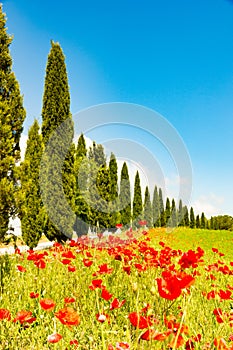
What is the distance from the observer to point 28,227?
13961mm

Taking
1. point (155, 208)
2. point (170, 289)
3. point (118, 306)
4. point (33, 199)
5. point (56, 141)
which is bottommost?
point (118, 306)

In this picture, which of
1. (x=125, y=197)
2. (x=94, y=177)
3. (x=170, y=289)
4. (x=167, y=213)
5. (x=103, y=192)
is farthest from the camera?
(x=167, y=213)

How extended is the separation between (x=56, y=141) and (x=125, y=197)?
17.8 m

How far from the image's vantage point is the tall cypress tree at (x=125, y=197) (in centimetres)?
3203

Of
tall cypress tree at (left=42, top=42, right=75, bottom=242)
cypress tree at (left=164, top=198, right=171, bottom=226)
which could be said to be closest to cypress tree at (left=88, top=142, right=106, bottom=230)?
tall cypress tree at (left=42, top=42, right=75, bottom=242)

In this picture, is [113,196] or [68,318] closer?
[68,318]

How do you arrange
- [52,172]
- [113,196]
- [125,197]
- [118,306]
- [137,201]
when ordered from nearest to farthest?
[118,306], [52,172], [113,196], [125,197], [137,201]

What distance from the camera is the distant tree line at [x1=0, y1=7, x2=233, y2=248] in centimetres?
796

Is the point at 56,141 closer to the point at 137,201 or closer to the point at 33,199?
the point at 33,199

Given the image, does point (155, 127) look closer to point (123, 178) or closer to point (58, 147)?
point (58, 147)

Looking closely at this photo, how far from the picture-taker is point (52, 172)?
1563 cm

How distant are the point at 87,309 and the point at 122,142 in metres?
8.30

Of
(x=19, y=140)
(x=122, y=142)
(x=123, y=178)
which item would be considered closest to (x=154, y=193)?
(x=123, y=178)

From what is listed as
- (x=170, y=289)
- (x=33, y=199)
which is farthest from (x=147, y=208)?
(x=170, y=289)
